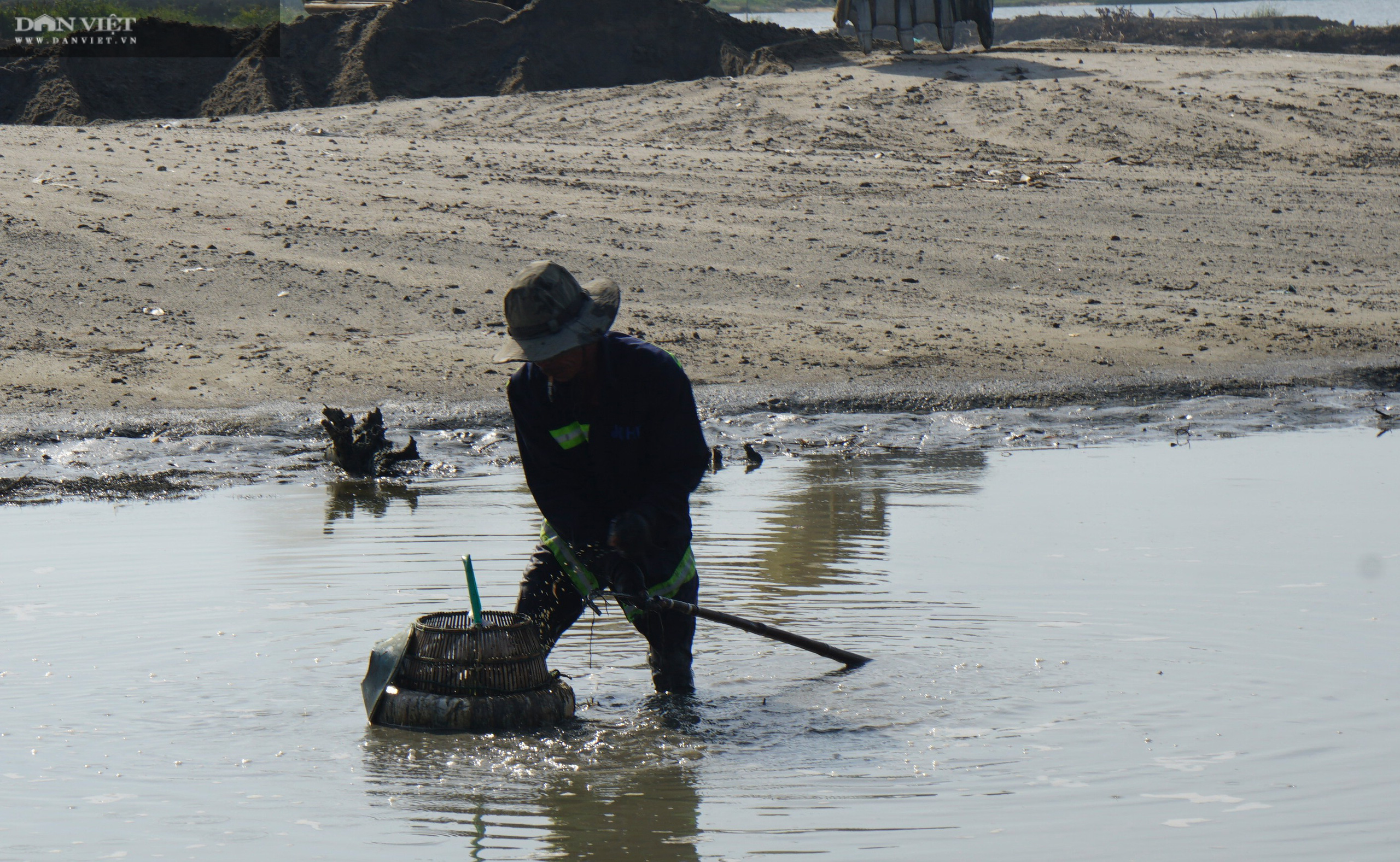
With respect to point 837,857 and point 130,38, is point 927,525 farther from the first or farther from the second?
point 130,38

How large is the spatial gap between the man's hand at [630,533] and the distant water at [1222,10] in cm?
4100

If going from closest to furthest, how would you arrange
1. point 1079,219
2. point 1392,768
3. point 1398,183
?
point 1392,768
point 1079,219
point 1398,183

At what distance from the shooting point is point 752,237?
12.6 metres

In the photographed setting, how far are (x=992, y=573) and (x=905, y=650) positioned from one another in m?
0.99

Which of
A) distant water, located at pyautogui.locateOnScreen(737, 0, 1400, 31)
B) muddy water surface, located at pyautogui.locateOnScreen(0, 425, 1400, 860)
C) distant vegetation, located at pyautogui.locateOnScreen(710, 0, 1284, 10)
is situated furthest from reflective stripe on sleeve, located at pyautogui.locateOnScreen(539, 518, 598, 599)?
distant vegetation, located at pyautogui.locateOnScreen(710, 0, 1284, 10)

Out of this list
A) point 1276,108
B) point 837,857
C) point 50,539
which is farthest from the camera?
point 1276,108

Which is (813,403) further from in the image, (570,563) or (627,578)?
(627,578)

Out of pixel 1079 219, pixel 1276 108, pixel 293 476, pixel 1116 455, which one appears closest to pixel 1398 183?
pixel 1276 108

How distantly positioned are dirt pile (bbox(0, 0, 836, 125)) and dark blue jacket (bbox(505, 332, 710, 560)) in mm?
15700

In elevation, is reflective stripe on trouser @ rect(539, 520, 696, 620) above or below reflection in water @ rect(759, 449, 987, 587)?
above

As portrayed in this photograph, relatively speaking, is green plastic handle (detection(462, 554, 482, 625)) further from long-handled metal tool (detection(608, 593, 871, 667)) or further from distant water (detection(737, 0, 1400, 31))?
distant water (detection(737, 0, 1400, 31))

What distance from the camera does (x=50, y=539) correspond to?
6980 millimetres

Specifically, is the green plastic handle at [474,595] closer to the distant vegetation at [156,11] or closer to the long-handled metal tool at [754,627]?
the long-handled metal tool at [754,627]

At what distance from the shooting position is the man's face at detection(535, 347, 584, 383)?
427cm
